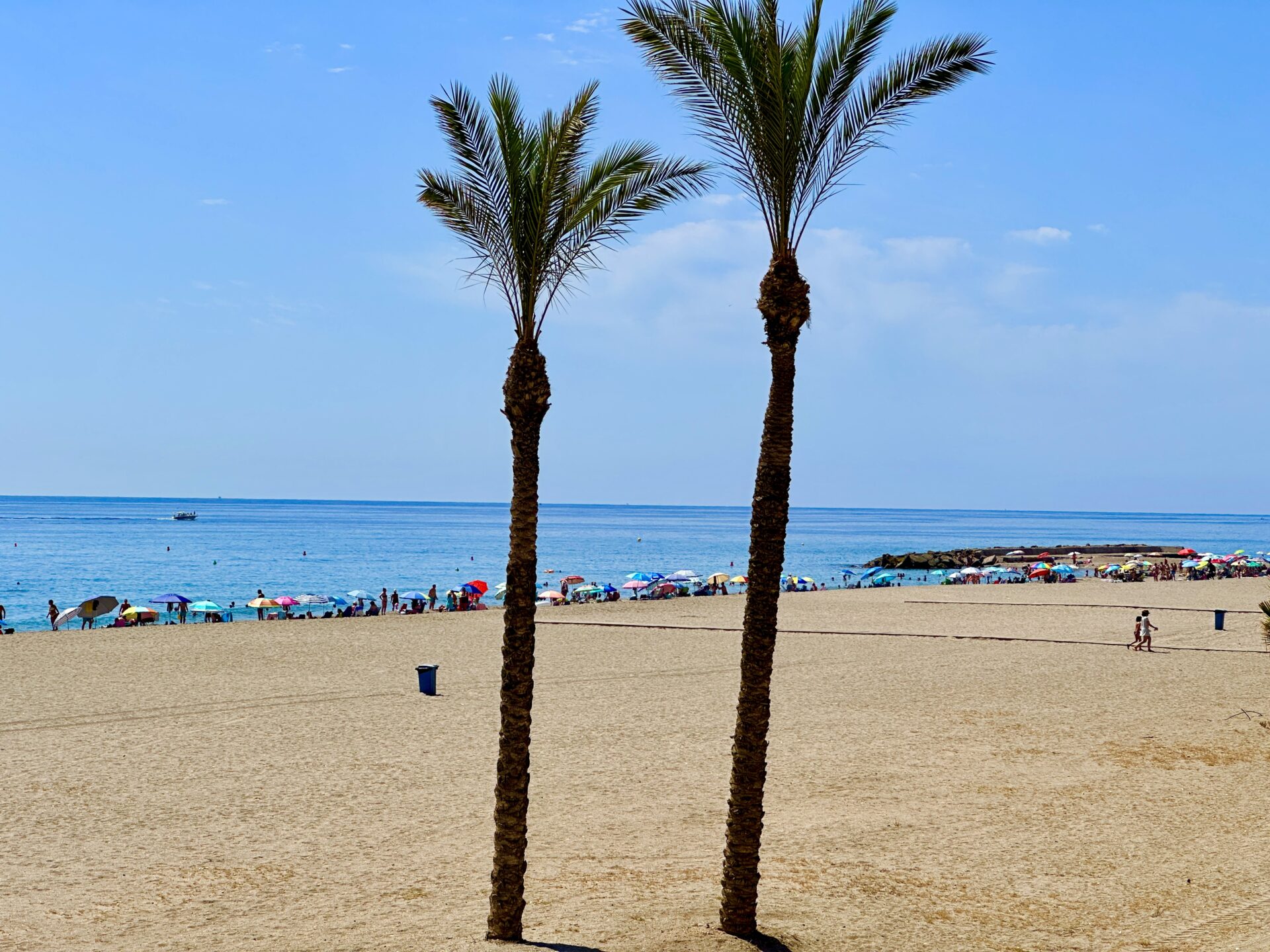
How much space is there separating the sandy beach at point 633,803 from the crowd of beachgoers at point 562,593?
13.5 metres

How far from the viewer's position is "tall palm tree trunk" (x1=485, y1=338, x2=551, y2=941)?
25.2 feet

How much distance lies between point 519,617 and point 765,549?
1.82 m

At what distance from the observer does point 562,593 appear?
4444 centimetres

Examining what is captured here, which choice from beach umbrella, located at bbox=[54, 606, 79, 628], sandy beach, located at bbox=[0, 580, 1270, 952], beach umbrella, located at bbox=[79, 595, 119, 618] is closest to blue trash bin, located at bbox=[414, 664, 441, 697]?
sandy beach, located at bbox=[0, 580, 1270, 952]

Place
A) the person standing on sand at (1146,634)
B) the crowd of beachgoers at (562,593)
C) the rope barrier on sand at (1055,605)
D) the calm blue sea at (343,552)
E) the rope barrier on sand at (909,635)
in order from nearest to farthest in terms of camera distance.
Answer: the person standing on sand at (1146,634) → the rope barrier on sand at (909,635) → the rope barrier on sand at (1055,605) → the crowd of beachgoers at (562,593) → the calm blue sea at (343,552)

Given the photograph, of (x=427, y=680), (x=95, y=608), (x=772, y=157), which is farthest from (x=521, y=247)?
(x=95, y=608)

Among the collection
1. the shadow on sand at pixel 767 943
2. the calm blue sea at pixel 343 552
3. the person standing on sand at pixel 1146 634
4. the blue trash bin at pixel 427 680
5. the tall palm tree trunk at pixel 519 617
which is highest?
the tall palm tree trunk at pixel 519 617

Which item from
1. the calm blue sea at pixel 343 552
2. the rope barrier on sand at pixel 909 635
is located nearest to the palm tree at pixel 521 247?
the rope barrier on sand at pixel 909 635

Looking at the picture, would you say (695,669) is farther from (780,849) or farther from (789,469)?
(789,469)

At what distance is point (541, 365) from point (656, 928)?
4.44 m

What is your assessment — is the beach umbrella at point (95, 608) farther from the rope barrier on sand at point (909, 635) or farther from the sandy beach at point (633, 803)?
the rope barrier on sand at point (909, 635)

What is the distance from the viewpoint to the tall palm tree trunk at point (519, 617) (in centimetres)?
767

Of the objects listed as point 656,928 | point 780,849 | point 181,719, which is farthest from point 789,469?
point 181,719

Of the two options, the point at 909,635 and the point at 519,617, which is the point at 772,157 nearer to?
the point at 519,617
